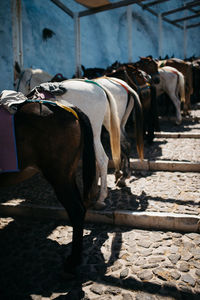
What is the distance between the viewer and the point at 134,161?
4762 mm

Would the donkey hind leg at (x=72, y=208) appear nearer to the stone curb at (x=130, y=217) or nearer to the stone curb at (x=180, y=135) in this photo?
the stone curb at (x=130, y=217)

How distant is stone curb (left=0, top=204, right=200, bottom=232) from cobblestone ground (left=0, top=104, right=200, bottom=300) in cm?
9

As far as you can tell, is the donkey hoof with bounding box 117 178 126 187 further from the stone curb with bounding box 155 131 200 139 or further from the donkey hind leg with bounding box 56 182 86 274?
the stone curb with bounding box 155 131 200 139

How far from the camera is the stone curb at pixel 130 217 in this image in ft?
8.55

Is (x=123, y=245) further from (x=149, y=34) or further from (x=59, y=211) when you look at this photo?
(x=149, y=34)

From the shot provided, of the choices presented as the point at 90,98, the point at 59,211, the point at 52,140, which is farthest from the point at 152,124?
the point at 52,140

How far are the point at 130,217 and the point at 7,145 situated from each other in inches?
67.2

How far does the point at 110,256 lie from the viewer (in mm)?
2258

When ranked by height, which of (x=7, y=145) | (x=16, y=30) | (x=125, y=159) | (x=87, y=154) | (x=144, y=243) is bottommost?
(x=144, y=243)

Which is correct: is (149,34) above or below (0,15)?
above

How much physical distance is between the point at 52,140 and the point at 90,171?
0.55m

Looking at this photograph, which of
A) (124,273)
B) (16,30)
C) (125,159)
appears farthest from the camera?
(16,30)

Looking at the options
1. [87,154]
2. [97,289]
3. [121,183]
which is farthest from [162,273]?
[121,183]

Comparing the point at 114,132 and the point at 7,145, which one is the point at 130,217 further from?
the point at 7,145
